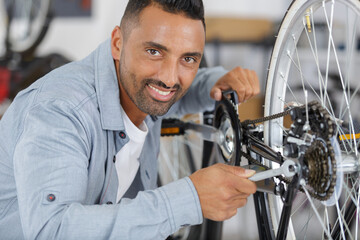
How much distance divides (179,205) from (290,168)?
0.19 m

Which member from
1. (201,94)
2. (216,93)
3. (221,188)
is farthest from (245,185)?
(201,94)

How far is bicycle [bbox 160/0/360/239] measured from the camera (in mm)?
742

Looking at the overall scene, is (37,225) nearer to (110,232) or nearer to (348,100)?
(110,232)

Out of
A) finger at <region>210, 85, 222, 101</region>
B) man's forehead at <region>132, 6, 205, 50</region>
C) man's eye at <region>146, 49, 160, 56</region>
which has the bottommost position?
finger at <region>210, 85, 222, 101</region>

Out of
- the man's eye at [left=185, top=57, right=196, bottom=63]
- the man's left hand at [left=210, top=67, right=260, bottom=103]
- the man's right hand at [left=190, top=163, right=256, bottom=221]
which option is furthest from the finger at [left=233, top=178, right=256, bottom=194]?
the man's left hand at [left=210, top=67, right=260, bottom=103]

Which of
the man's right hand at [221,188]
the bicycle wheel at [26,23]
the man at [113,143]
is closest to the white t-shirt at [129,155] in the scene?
the man at [113,143]

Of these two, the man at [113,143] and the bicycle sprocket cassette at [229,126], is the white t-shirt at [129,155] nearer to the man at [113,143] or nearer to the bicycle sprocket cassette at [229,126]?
the man at [113,143]

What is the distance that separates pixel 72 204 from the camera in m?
0.79

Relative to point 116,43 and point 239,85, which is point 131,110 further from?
point 239,85

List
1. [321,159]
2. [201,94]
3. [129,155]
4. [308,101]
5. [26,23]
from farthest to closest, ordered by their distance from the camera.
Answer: [26,23]
[201,94]
[129,155]
[308,101]
[321,159]

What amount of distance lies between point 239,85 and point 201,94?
0.17m

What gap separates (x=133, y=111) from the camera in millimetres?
1112

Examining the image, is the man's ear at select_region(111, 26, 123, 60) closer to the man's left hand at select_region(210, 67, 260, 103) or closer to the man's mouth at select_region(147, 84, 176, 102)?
the man's mouth at select_region(147, 84, 176, 102)

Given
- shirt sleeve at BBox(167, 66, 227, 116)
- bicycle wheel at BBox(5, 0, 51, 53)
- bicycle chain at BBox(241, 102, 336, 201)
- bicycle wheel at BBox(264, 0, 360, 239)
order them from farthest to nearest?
bicycle wheel at BBox(5, 0, 51, 53) → shirt sleeve at BBox(167, 66, 227, 116) → bicycle wheel at BBox(264, 0, 360, 239) → bicycle chain at BBox(241, 102, 336, 201)
